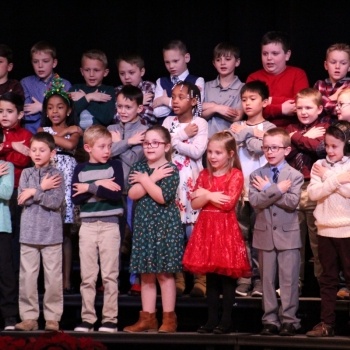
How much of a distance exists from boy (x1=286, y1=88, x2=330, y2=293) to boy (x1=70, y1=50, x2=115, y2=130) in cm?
150

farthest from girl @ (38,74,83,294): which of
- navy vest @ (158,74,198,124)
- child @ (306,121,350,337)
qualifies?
child @ (306,121,350,337)

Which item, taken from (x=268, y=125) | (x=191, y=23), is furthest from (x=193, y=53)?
(x=268, y=125)

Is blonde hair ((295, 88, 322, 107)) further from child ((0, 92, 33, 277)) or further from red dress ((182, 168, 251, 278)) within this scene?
child ((0, 92, 33, 277))

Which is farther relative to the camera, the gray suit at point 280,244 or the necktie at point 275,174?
the necktie at point 275,174

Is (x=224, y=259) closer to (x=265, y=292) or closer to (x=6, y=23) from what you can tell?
(x=265, y=292)

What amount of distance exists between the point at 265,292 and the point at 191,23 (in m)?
2.79

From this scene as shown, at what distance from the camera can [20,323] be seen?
5.59 metres

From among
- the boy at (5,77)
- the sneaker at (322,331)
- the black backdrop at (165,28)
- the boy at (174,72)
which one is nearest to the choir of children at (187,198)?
the sneaker at (322,331)

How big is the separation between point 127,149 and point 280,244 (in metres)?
1.37

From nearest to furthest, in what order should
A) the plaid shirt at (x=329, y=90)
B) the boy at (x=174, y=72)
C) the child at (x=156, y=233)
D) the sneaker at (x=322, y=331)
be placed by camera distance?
1. the sneaker at (x=322, y=331)
2. the child at (x=156, y=233)
3. the plaid shirt at (x=329, y=90)
4. the boy at (x=174, y=72)

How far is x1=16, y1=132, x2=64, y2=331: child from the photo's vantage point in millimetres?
5551

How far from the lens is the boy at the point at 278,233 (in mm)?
5352

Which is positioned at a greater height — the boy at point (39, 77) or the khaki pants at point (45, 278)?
the boy at point (39, 77)

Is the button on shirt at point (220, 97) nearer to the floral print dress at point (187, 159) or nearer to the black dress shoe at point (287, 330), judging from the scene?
the floral print dress at point (187, 159)
